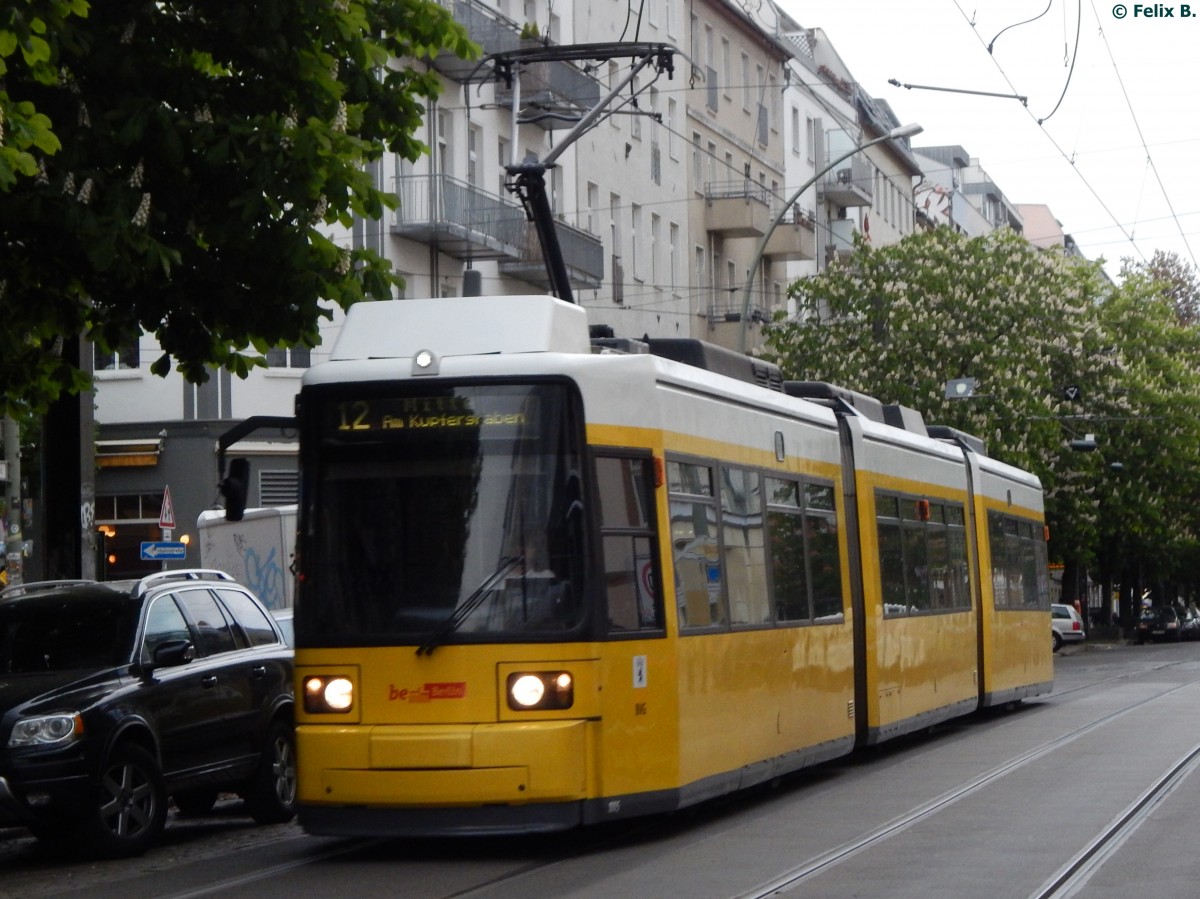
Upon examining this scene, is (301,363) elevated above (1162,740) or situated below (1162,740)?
above

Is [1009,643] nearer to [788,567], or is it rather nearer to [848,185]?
[788,567]

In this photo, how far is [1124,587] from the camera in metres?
77.1

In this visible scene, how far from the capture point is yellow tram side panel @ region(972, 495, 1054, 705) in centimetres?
2233

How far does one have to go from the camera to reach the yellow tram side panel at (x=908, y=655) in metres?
17.0

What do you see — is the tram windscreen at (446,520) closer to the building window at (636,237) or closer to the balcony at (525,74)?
the balcony at (525,74)

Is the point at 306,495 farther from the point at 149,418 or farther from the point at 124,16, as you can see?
the point at 149,418

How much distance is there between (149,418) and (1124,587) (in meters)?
50.0

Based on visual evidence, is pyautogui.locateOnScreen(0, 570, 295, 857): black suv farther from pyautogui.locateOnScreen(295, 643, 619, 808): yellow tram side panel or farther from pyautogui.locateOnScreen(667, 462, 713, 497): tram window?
pyautogui.locateOnScreen(667, 462, 713, 497): tram window

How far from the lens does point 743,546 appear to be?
1359 centimetres

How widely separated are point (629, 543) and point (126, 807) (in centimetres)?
349

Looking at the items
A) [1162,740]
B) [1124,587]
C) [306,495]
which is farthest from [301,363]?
[1124,587]

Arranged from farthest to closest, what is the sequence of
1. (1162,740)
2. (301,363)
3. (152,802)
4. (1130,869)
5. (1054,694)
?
(301,363), (1054,694), (1162,740), (152,802), (1130,869)

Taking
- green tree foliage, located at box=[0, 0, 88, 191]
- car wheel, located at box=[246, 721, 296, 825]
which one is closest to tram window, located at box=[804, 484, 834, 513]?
car wheel, located at box=[246, 721, 296, 825]

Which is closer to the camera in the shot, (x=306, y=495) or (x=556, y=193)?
(x=306, y=495)
